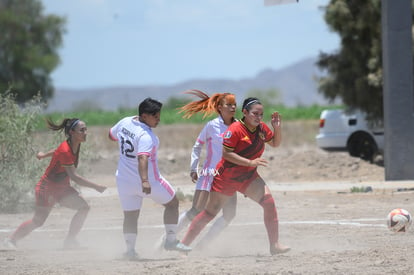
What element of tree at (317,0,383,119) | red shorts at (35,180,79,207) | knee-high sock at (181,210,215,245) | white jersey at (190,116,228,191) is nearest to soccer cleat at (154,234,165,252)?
knee-high sock at (181,210,215,245)

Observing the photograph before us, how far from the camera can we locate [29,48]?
57.9 metres

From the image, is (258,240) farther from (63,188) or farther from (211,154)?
(63,188)

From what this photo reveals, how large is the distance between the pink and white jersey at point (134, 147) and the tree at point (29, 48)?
1866 inches

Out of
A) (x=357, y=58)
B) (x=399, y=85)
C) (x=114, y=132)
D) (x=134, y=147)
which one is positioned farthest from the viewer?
(x=357, y=58)

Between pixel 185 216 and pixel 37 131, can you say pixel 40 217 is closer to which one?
pixel 185 216

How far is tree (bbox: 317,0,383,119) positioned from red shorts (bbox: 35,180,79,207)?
14.4m

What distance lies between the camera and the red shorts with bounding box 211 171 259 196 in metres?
9.09

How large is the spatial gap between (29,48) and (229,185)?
167 ft

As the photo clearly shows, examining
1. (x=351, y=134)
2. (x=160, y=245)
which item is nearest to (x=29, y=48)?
(x=351, y=134)

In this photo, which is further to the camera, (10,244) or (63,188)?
(63,188)

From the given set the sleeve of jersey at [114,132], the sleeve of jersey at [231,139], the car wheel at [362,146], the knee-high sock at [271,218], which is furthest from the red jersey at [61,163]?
the car wheel at [362,146]

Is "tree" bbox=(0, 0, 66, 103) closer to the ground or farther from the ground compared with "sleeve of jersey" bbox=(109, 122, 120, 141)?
farther from the ground

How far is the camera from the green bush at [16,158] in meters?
14.6

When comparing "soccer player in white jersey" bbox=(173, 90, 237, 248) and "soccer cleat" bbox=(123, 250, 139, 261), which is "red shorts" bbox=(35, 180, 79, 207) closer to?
"soccer player in white jersey" bbox=(173, 90, 237, 248)
